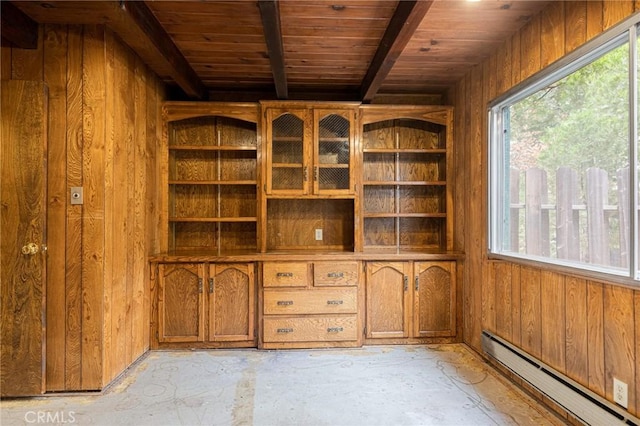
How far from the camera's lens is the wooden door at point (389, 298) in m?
2.95

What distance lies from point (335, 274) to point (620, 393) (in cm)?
191

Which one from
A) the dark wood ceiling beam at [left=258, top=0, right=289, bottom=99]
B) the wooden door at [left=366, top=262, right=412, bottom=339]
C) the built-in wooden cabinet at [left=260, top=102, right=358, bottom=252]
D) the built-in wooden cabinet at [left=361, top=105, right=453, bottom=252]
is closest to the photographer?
the dark wood ceiling beam at [left=258, top=0, right=289, bottom=99]

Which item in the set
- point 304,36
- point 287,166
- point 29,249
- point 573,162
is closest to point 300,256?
point 287,166

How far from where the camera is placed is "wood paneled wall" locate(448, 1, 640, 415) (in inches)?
62.3

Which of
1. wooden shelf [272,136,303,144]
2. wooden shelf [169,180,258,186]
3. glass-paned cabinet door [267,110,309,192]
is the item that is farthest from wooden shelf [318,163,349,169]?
wooden shelf [169,180,258,186]

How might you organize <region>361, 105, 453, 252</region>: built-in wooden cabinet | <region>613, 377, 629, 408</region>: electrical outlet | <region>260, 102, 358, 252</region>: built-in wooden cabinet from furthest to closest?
<region>361, 105, 453, 252</region>: built-in wooden cabinet < <region>260, 102, 358, 252</region>: built-in wooden cabinet < <region>613, 377, 629, 408</region>: electrical outlet

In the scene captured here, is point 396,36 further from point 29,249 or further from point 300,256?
point 29,249

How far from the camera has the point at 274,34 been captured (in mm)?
2033

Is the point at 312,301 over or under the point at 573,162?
under

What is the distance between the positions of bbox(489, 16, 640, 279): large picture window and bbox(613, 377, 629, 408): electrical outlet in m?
0.53

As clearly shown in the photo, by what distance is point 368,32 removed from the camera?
228 centimetres

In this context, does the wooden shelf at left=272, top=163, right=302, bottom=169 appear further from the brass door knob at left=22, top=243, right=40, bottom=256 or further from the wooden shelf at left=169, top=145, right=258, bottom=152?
the brass door knob at left=22, top=243, right=40, bottom=256

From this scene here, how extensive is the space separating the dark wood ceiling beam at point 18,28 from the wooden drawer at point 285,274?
2.24m

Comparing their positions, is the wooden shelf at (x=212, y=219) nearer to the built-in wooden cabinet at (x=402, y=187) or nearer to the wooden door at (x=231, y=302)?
the wooden door at (x=231, y=302)
